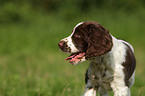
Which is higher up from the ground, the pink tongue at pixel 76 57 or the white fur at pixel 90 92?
the pink tongue at pixel 76 57

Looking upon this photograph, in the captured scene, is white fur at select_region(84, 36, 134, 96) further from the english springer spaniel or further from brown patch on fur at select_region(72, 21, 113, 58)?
brown patch on fur at select_region(72, 21, 113, 58)

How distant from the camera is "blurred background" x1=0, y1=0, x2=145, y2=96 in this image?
5070 millimetres

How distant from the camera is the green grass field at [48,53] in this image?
4.67m

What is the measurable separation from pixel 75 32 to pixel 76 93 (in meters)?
1.64

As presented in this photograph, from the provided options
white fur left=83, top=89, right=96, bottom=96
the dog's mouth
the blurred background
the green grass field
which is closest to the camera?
the dog's mouth

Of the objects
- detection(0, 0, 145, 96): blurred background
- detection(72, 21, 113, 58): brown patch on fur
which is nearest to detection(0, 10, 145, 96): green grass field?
detection(0, 0, 145, 96): blurred background

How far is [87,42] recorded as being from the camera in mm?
2936

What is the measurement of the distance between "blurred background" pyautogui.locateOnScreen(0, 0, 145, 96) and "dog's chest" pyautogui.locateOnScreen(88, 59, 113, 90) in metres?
1.15

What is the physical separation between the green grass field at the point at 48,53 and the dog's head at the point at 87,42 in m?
0.85

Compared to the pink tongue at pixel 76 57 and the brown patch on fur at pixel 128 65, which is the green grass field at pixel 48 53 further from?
the pink tongue at pixel 76 57

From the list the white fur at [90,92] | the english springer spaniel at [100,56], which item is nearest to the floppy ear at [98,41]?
the english springer spaniel at [100,56]

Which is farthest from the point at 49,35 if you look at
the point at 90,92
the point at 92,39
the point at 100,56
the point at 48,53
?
the point at 92,39

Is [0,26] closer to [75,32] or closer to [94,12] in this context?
[94,12]

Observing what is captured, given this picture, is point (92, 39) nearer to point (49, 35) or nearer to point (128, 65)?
point (128, 65)
